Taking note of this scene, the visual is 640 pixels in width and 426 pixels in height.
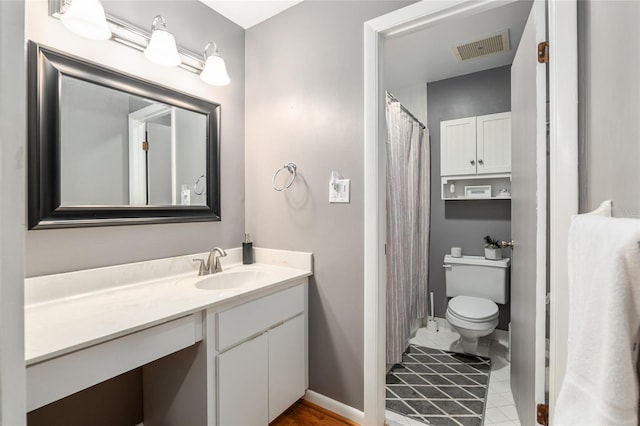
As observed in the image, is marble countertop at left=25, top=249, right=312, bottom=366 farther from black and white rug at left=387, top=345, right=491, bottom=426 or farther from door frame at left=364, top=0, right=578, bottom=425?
black and white rug at left=387, top=345, right=491, bottom=426

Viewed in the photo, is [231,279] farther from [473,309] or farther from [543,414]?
[473,309]

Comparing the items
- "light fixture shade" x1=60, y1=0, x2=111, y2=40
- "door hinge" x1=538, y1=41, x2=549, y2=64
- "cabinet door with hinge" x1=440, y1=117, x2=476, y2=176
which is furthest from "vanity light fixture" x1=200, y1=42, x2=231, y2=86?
"cabinet door with hinge" x1=440, y1=117, x2=476, y2=176

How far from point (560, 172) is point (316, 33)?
1.48m

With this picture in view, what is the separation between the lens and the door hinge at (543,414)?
1141 millimetres

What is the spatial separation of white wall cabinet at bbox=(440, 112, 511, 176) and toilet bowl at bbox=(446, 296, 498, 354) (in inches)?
44.6

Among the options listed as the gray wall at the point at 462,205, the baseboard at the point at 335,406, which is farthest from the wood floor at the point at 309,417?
the gray wall at the point at 462,205

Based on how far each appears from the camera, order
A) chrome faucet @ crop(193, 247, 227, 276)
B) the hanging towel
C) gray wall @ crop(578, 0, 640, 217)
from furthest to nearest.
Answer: chrome faucet @ crop(193, 247, 227, 276)
gray wall @ crop(578, 0, 640, 217)
the hanging towel

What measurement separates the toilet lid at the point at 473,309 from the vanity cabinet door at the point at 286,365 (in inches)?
49.7

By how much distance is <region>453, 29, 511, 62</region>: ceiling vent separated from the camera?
2.19 metres

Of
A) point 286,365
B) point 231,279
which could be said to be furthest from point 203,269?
point 286,365

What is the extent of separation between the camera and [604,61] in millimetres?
832

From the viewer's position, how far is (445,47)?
2.34 m

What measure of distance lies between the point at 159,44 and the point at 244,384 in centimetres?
168

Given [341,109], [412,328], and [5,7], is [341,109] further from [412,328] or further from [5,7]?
[412,328]
